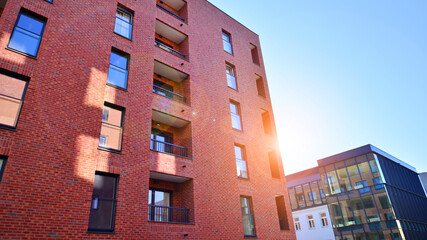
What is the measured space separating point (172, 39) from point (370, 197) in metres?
28.9

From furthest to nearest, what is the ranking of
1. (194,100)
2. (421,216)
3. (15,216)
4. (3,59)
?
(421,216)
(194,100)
(3,59)
(15,216)

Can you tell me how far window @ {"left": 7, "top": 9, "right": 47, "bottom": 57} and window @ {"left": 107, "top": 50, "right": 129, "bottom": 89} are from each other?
2856 mm

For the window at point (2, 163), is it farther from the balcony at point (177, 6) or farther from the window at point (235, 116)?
the balcony at point (177, 6)

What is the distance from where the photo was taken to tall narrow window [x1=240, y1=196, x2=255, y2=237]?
13.9 m

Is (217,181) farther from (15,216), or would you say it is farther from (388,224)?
(388,224)

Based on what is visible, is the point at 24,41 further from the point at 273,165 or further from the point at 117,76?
the point at 273,165

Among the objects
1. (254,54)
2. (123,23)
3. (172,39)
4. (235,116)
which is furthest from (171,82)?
(254,54)

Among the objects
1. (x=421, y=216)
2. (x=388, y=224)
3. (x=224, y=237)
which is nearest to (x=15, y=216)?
(x=224, y=237)

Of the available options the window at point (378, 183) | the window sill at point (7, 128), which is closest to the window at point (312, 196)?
the window at point (378, 183)

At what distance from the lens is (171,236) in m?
10.7

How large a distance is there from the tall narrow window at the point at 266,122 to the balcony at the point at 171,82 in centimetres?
687

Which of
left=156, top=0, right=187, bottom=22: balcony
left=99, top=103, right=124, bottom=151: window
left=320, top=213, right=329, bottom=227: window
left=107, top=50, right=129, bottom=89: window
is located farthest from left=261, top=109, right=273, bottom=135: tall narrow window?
left=320, top=213, right=329, bottom=227: window

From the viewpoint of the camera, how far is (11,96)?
28.9 feet

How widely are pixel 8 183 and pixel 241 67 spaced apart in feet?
50.8
